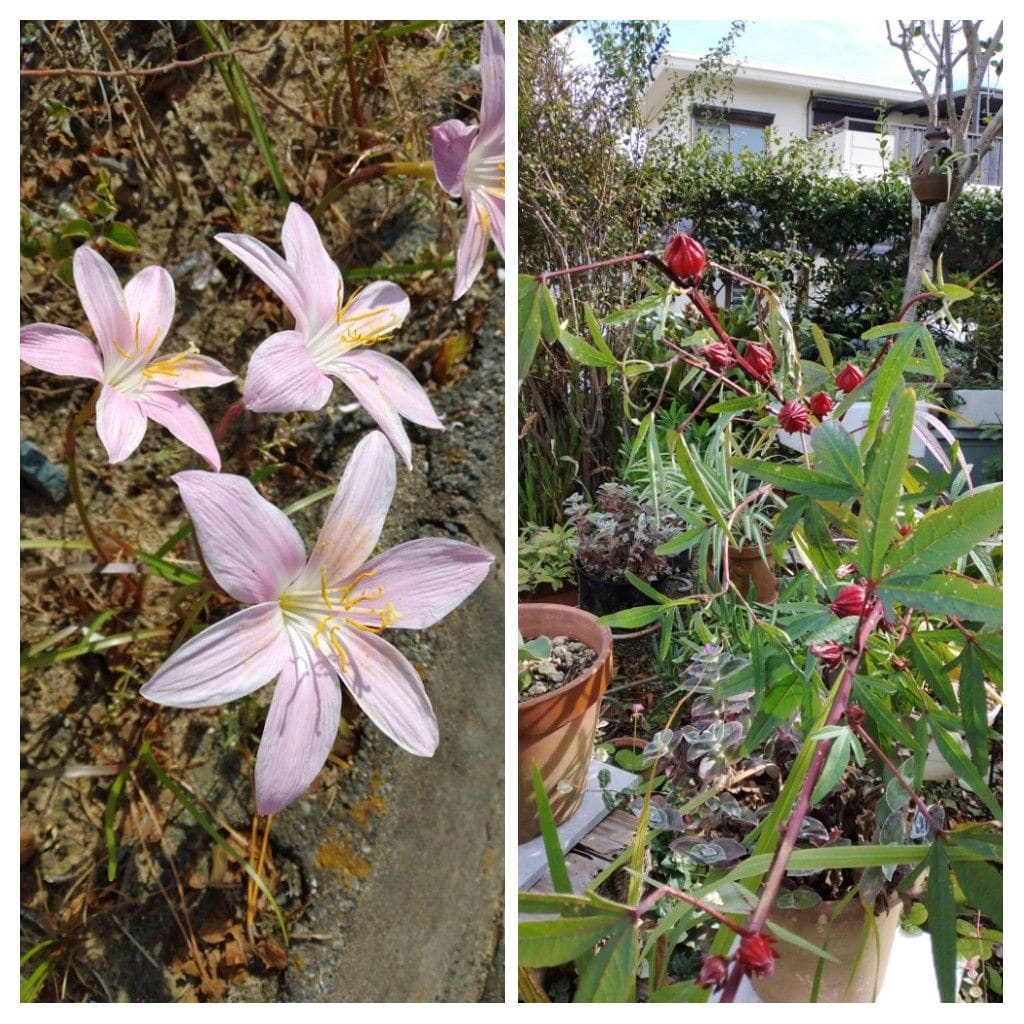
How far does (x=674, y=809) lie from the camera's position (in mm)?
549

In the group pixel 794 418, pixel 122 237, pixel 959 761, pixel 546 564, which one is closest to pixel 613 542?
pixel 546 564

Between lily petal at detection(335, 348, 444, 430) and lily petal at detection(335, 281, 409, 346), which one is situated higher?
lily petal at detection(335, 281, 409, 346)

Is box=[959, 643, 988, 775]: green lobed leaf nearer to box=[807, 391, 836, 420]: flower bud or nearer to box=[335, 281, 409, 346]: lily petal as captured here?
box=[807, 391, 836, 420]: flower bud

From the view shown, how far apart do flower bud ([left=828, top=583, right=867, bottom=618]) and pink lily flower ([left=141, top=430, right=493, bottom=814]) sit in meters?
0.20

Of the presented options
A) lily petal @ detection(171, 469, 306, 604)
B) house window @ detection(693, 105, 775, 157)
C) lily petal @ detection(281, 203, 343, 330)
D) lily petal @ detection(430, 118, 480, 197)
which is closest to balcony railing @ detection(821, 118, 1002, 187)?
house window @ detection(693, 105, 775, 157)

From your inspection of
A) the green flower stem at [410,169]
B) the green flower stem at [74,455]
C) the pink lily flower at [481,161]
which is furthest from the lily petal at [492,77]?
the green flower stem at [74,455]

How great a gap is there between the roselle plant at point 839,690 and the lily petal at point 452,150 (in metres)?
0.10

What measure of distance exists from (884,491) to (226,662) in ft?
1.17

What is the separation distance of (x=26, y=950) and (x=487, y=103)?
2.35ft

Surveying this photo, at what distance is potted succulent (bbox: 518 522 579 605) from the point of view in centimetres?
56

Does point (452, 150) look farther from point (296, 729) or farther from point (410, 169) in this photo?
point (296, 729)

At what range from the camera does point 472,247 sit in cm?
56
